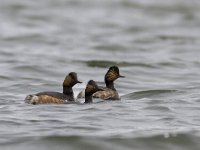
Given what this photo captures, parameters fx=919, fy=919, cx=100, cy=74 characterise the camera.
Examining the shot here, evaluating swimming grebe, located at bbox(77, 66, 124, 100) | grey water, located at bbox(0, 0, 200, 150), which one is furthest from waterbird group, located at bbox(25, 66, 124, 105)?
grey water, located at bbox(0, 0, 200, 150)

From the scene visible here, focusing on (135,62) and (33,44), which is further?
(33,44)

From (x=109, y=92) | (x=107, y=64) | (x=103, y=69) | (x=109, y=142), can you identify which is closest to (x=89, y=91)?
(x=109, y=92)

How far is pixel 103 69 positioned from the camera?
24.9 metres

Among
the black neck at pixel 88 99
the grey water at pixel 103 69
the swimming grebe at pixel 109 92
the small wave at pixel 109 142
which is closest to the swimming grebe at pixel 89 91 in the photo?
the black neck at pixel 88 99

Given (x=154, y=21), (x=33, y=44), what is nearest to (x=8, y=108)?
(x=33, y=44)

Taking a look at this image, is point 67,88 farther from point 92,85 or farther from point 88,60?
point 88,60

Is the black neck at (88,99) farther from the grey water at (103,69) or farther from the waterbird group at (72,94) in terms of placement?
the grey water at (103,69)

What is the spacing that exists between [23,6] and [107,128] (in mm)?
24718

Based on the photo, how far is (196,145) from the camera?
14.5 meters

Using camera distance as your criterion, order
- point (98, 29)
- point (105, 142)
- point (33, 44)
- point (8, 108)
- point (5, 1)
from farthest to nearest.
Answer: point (5, 1) → point (98, 29) → point (33, 44) → point (8, 108) → point (105, 142)

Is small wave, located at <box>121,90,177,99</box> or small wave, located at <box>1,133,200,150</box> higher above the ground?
small wave, located at <box>121,90,177,99</box>

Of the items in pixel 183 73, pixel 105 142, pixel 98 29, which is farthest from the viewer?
pixel 98 29

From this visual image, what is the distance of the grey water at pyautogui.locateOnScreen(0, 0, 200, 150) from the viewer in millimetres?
14602

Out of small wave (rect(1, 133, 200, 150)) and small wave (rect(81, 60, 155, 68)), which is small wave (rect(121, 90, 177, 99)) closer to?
small wave (rect(1, 133, 200, 150))
